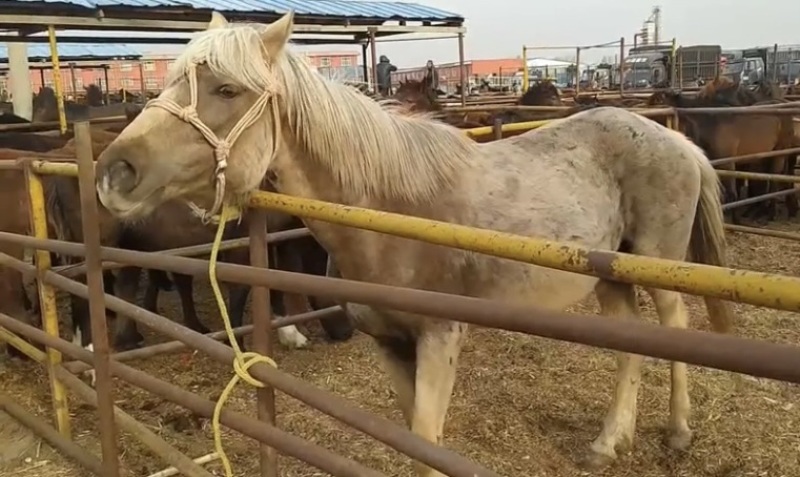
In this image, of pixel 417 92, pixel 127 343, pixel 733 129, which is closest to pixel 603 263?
pixel 127 343

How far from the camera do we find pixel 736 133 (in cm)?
792

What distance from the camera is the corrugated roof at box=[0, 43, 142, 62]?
20938 mm

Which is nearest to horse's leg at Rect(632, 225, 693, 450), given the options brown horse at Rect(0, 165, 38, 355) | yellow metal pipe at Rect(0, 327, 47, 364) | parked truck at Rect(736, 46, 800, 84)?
yellow metal pipe at Rect(0, 327, 47, 364)

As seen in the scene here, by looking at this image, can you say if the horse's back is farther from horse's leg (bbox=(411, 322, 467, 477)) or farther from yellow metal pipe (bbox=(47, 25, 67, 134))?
yellow metal pipe (bbox=(47, 25, 67, 134))

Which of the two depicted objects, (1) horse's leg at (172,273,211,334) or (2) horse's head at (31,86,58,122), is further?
(2) horse's head at (31,86,58,122)

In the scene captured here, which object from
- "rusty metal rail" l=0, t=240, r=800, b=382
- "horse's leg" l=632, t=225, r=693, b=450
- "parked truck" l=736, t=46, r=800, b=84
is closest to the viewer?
"rusty metal rail" l=0, t=240, r=800, b=382

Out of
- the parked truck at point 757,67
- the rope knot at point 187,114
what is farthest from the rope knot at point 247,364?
the parked truck at point 757,67

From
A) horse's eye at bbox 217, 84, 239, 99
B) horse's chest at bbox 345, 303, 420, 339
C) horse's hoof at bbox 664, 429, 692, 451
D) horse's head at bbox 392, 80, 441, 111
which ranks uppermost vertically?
horse's eye at bbox 217, 84, 239, 99

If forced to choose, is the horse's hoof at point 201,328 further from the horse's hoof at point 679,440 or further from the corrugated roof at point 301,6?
the corrugated roof at point 301,6

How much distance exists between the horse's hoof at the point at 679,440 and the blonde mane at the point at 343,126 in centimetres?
163

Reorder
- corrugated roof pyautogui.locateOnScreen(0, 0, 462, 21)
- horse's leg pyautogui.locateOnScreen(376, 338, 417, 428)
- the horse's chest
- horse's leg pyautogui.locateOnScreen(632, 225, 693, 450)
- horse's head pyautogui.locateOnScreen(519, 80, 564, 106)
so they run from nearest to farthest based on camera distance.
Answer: the horse's chest < horse's leg pyautogui.locateOnScreen(376, 338, 417, 428) < horse's leg pyautogui.locateOnScreen(632, 225, 693, 450) < corrugated roof pyautogui.locateOnScreen(0, 0, 462, 21) < horse's head pyautogui.locateOnScreen(519, 80, 564, 106)

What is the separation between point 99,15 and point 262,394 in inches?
283

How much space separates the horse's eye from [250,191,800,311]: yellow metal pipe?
23.1 inches

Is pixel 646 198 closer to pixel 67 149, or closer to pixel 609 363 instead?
pixel 609 363
